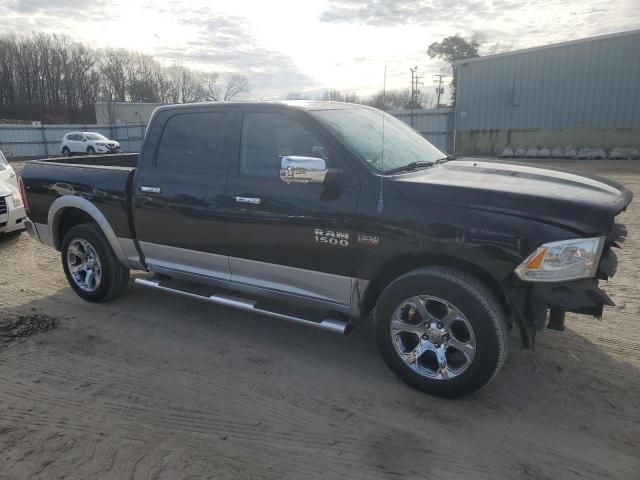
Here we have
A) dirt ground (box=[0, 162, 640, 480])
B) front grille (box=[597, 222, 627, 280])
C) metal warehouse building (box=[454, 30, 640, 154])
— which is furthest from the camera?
metal warehouse building (box=[454, 30, 640, 154])

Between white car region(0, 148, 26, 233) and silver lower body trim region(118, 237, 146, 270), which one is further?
white car region(0, 148, 26, 233)

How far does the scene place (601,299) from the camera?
2826 millimetres

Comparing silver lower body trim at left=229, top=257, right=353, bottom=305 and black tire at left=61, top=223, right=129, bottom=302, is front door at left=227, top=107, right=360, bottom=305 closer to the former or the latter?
silver lower body trim at left=229, top=257, right=353, bottom=305

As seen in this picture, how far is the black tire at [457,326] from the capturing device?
299 cm

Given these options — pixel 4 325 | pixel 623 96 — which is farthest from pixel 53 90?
pixel 4 325

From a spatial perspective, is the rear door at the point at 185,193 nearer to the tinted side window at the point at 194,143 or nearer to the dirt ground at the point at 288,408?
the tinted side window at the point at 194,143

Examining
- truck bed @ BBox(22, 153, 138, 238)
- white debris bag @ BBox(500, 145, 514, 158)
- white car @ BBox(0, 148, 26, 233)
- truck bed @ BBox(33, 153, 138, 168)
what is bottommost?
white car @ BBox(0, 148, 26, 233)

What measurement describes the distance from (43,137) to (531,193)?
3989 cm

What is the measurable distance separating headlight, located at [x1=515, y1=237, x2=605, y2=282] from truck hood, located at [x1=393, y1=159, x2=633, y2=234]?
0.30ft

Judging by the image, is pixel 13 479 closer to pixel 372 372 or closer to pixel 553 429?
pixel 372 372

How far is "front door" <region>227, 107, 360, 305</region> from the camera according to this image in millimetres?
3426

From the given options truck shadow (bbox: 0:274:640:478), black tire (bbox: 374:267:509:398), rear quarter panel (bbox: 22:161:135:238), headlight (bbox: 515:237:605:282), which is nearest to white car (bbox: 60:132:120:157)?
rear quarter panel (bbox: 22:161:135:238)

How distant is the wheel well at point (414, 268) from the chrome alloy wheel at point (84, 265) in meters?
3.07

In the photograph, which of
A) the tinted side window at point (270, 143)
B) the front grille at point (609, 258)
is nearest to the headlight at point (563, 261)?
the front grille at point (609, 258)
